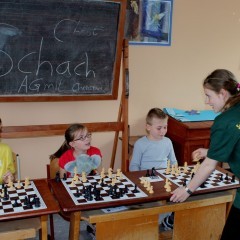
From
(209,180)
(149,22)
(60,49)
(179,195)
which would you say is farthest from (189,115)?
(179,195)

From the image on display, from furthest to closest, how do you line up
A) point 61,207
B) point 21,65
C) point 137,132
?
point 137,132, point 21,65, point 61,207

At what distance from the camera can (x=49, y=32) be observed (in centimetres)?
372

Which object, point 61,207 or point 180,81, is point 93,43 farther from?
point 61,207

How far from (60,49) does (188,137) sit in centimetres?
Answer: 184

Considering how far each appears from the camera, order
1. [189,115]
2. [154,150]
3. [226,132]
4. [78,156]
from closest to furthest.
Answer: [226,132], [78,156], [154,150], [189,115]

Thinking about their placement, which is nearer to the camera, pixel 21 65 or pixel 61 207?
pixel 61 207

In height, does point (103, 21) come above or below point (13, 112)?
above

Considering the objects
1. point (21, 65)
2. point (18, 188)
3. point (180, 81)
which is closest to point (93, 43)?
point (21, 65)

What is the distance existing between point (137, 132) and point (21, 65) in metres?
1.84

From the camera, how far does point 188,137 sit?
4.31 m

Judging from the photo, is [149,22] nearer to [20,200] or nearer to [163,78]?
[163,78]

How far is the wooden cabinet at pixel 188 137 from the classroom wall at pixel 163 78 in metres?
0.58

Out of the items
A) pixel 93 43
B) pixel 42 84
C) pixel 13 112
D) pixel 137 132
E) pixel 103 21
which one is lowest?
pixel 137 132

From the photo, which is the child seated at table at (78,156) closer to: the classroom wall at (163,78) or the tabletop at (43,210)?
the tabletop at (43,210)
